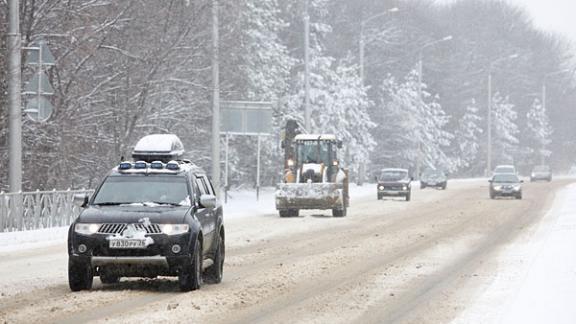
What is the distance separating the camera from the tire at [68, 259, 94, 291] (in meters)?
15.6

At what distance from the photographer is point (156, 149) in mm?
19516

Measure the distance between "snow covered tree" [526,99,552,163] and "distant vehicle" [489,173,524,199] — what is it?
261ft

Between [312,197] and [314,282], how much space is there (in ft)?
76.4

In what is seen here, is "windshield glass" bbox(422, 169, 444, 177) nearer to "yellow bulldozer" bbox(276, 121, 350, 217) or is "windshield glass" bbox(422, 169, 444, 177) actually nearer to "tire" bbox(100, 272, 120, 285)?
"yellow bulldozer" bbox(276, 121, 350, 217)

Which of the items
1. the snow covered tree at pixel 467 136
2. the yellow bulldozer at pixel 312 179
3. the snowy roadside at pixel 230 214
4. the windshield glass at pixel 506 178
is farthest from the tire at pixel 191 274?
the snow covered tree at pixel 467 136

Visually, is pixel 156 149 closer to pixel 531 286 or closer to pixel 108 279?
pixel 108 279

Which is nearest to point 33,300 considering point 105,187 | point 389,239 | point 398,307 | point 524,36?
point 105,187

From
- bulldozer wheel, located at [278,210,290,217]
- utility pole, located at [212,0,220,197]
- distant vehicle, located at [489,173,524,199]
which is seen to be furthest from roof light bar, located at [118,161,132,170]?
distant vehicle, located at [489,173,524,199]

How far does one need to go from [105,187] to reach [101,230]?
1.31 m

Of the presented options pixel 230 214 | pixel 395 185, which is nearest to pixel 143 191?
pixel 230 214

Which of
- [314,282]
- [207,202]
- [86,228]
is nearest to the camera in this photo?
[86,228]

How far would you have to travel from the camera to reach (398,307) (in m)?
14.4

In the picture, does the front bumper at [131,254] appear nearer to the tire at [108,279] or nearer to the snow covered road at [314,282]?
the snow covered road at [314,282]

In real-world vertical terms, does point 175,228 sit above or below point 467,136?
below
